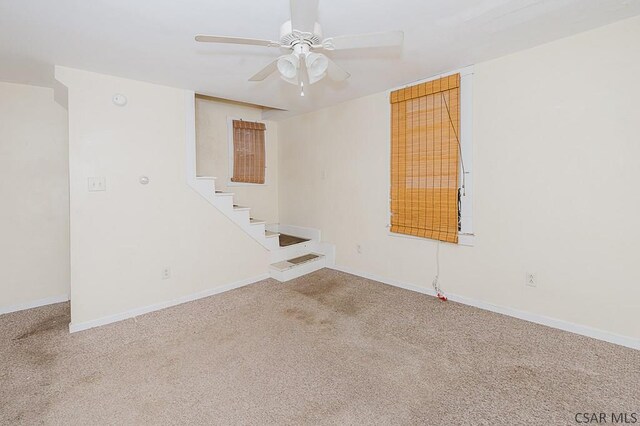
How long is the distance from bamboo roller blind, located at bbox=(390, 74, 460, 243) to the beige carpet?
0.91 meters

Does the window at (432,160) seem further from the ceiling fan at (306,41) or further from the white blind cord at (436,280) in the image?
the ceiling fan at (306,41)

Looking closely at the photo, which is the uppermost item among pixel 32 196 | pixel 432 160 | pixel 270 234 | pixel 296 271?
pixel 432 160

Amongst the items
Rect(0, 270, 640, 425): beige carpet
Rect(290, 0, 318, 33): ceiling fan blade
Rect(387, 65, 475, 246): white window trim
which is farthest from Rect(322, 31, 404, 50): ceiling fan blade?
Rect(0, 270, 640, 425): beige carpet

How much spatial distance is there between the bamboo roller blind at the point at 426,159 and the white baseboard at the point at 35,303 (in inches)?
150

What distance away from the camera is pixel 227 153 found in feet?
14.8

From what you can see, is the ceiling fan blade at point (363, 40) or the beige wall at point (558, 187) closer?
the ceiling fan blade at point (363, 40)

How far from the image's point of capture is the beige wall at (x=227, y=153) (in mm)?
4262

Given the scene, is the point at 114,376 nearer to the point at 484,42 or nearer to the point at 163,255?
the point at 163,255

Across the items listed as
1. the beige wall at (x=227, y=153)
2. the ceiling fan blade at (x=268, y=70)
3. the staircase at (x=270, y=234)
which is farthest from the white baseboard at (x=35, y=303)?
the ceiling fan blade at (x=268, y=70)

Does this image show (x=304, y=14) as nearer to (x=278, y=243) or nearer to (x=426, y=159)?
(x=426, y=159)

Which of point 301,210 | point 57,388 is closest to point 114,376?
point 57,388

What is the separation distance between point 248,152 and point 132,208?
6.99 feet

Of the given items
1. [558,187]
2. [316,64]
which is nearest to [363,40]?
[316,64]

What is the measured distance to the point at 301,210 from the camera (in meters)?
4.73
